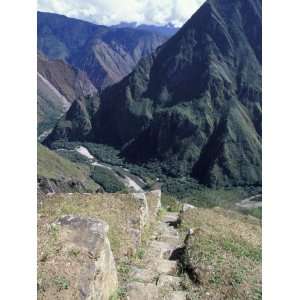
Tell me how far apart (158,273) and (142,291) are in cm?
196

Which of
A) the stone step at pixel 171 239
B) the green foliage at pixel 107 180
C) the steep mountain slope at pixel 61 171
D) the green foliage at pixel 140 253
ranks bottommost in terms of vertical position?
the green foliage at pixel 107 180

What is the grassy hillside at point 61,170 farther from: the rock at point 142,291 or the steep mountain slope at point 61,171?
the rock at point 142,291

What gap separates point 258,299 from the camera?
1347 centimetres

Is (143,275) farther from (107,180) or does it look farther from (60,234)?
(107,180)

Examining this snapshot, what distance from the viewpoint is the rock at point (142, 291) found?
13062mm

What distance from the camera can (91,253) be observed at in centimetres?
1184

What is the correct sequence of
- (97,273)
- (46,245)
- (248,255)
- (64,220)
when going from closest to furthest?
1. (97,273)
2. (46,245)
3. (64,220)
4. (248,255)

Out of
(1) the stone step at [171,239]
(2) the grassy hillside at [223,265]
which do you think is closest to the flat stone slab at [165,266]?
(2) the grassy hillside at [223,265]

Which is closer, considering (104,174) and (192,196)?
(192,196)
